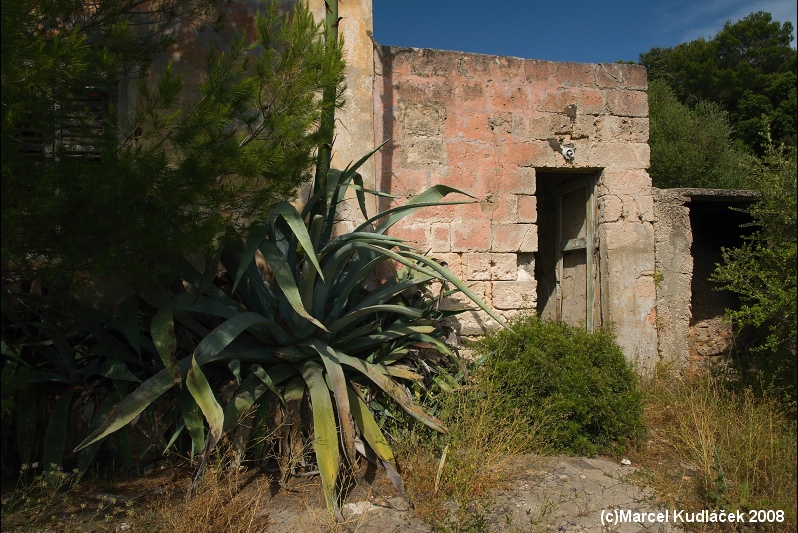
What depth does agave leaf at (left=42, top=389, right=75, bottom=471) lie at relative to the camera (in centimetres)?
279

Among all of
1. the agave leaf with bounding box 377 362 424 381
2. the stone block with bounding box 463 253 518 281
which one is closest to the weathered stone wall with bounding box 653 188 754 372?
the stone block with bounding box 463 253 518 281

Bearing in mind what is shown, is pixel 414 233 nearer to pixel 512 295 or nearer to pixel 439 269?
pixel 512 295

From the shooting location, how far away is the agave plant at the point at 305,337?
271 centimetres

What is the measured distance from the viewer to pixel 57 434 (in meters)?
2.85

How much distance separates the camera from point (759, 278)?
355 centimetres

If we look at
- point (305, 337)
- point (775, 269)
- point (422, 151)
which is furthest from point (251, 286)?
point (775, 269)

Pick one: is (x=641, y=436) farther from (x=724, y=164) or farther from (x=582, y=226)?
(x=724, y=164)

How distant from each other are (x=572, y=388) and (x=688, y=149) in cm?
817

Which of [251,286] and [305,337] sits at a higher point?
[251,286]

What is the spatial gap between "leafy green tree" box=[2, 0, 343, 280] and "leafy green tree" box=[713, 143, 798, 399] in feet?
8.40

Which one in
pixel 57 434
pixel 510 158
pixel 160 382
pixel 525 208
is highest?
pixel 510 158

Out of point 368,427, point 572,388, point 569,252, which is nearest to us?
point 368,427

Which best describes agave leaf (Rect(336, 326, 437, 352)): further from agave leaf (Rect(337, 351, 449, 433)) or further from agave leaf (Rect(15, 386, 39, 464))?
agave leaf (Rect(15, 386, 39, 464))

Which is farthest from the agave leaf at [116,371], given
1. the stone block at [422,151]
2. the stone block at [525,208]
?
the stone block at [525,208]
